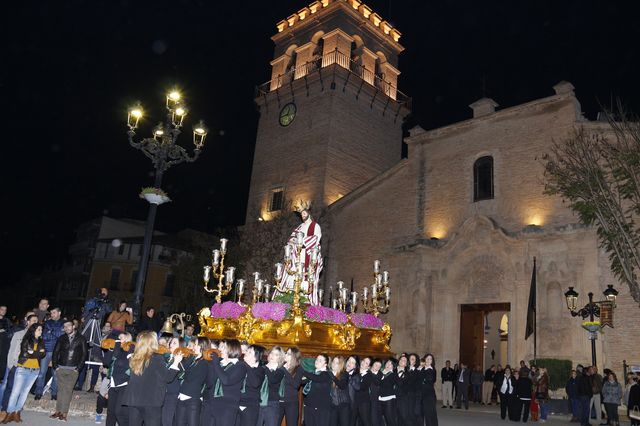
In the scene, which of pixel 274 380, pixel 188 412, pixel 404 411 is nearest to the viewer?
pixel 188 412

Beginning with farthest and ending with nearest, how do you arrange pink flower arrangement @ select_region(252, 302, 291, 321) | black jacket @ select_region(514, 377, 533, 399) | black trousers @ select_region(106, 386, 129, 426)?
black jacket @ select_region(514, 377, 533, 399), pink flower arrangement @ select_region(252, 302, 291, 321), black trousers @ select_region(106, 386, 129, 426)

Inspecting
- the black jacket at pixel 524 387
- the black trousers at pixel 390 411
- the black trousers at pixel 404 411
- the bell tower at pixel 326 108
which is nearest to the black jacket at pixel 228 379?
the black trousers at pixel 390 411

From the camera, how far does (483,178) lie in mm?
23281

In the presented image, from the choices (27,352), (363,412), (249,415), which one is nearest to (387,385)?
(363,412)

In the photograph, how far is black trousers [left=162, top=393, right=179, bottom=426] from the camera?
23.5 ft

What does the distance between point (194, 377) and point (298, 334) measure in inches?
104

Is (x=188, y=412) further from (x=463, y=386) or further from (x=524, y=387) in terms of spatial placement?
(x=463, y=386)

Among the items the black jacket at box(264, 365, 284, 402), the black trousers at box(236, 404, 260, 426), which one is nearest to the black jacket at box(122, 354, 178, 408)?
the black trousers at box(236, 404, 260, 426)

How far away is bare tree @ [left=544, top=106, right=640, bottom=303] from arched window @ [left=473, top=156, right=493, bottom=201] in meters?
3.23

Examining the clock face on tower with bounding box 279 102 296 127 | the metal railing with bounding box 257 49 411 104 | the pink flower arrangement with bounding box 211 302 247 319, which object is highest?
the metal railing with bounding box 257 49 411 104

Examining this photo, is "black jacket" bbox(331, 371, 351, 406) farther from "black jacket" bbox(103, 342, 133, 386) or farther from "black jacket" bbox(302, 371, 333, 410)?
"black jacket" bbox(103, 342, 133, 386)

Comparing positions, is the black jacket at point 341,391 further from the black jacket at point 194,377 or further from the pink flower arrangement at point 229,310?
the black jacket at point 194,377

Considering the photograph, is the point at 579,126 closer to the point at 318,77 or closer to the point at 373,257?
the point at 373,257

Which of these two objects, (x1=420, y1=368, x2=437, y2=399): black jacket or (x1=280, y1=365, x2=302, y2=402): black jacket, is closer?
(x1=280, y1=365, x2=302, y2=402): black jacket
